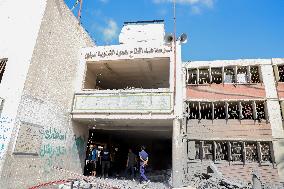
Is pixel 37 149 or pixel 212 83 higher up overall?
pixel 212 83

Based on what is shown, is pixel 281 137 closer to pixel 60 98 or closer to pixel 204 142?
pixel 204 142

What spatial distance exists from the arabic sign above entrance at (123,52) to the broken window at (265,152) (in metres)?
8.78

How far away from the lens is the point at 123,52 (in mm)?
14203

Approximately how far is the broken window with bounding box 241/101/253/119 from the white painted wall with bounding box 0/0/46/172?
13.8 metres

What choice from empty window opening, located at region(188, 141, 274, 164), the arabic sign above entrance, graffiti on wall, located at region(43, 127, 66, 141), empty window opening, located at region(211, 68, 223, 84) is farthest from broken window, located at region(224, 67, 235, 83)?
graffiti on wall, located at region(43, 127, 66, 141)

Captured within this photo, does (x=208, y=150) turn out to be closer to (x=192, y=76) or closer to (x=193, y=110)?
(x=193, y=110)

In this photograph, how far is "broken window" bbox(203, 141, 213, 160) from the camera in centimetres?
1619

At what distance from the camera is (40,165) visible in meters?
10.8

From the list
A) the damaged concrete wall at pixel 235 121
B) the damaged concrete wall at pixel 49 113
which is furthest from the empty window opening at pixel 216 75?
the damaged concrete wall at pixel 49 113

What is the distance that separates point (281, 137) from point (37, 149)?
14.4 meters

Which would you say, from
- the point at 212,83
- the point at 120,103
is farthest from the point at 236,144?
the point at 120,103

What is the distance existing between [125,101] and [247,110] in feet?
29.7

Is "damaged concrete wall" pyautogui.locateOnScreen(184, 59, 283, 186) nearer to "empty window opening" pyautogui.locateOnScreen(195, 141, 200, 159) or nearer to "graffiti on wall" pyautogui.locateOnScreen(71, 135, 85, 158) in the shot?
"empty window opening" pyautogui.locateOnScreen(195, 141, 200, 159)

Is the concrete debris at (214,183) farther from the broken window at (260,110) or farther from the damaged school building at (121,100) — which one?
the broken window at (260,110)
